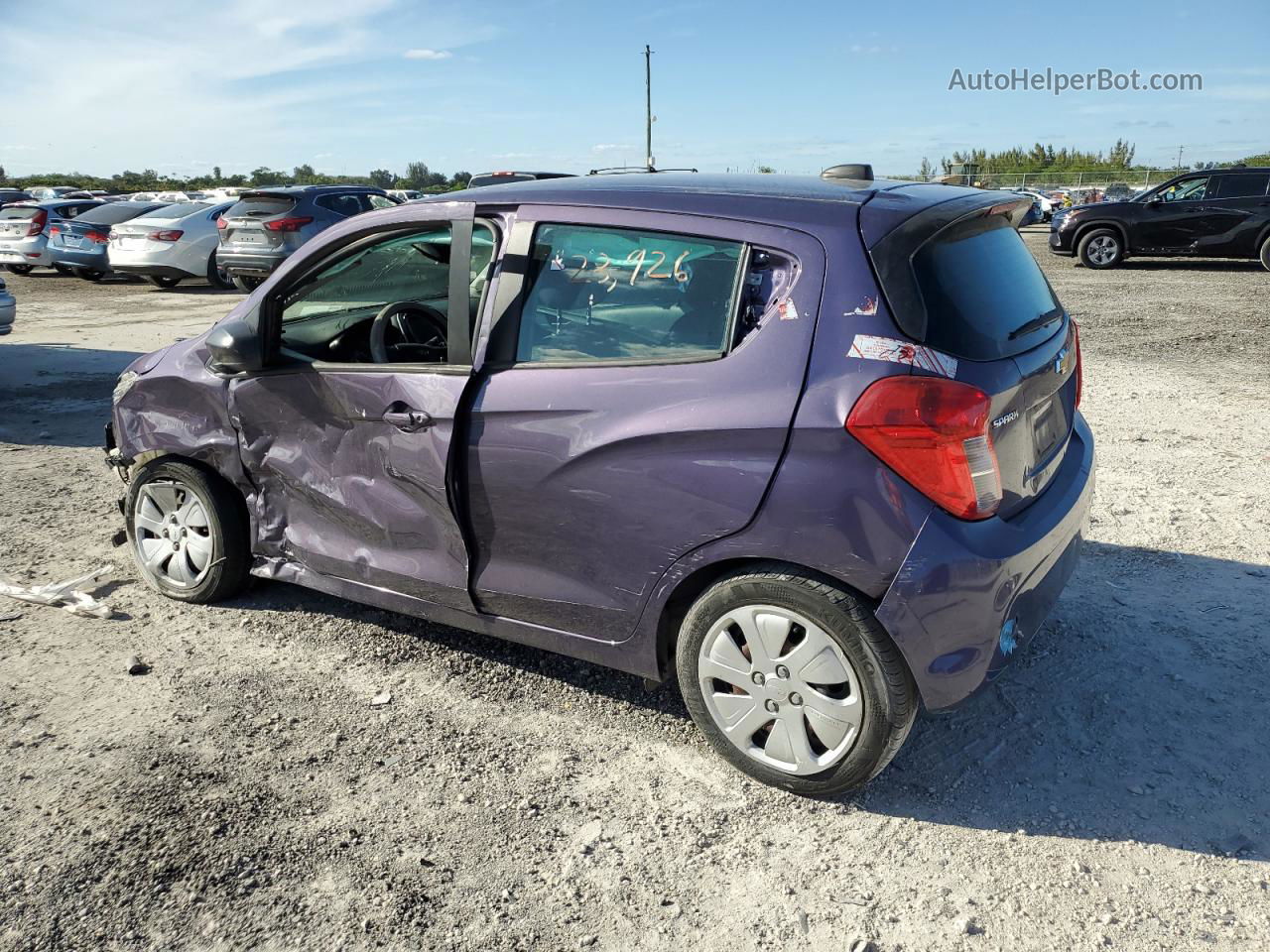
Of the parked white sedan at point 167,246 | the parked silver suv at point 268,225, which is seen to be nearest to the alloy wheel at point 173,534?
the parked silver suv at point 268,225

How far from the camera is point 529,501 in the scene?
3166 mm

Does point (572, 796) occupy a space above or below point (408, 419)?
below

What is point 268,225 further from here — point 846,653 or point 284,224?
point 846,653

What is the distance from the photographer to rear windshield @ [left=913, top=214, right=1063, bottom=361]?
2.71m

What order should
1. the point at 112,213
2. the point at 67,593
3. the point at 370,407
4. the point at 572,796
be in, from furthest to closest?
the point at 112,213
the point at 67,593
the point at 370,407
the point at 572,796

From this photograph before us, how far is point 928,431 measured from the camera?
256 cm

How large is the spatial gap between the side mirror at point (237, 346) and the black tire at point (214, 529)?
0.58 m

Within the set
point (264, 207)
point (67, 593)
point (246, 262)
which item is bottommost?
point (67, 593)

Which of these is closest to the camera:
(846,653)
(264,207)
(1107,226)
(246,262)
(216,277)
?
(846,653)

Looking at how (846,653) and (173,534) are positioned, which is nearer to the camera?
(846,653)

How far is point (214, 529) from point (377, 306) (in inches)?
45.1

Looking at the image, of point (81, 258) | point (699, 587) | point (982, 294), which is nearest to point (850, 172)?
point (982, 294)

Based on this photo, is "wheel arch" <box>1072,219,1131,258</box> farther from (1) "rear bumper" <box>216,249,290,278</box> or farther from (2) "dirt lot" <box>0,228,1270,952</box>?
(2) "dirt lot" <box>0,228,1270,952</box>

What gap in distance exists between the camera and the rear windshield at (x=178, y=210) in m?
17.9
